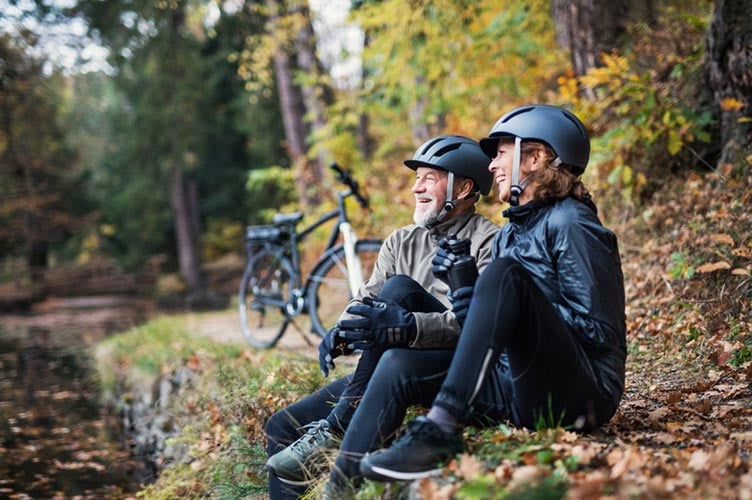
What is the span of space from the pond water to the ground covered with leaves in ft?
2.08

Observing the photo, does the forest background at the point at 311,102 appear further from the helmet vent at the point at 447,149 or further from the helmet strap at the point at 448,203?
the helmet strap at the point at 448,203

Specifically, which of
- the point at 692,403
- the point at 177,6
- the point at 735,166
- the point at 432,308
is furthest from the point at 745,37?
the point at 177,6

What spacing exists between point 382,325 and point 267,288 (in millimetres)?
5039

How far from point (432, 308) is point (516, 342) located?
0.65 meters

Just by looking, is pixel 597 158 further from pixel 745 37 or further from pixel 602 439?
pixel 602 439

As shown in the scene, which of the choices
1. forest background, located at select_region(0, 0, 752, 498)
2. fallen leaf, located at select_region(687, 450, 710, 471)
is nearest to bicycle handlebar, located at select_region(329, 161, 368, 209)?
forest background, located at select_region(0, 0, 752, 498)

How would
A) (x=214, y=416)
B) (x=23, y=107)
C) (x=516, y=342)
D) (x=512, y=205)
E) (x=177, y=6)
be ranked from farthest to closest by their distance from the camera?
1. (x=23, y=107)
2. (x=177, y=6)
3. (x=214, y=416)
4. (x=512, y=205)
5. (x=516, y=342)

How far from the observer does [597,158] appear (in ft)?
22.4

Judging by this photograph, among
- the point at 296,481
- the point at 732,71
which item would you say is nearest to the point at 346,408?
the point at 296,481

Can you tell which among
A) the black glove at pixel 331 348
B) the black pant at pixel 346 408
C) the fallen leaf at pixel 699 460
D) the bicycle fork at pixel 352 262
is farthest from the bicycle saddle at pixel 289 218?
the fallen leaf at pixel 699 460

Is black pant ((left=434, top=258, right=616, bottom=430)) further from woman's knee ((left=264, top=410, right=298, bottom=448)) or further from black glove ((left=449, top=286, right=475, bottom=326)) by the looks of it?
woman's knee ((left=264, top=410, right=298, bottom=448))

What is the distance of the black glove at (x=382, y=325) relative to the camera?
120 inches

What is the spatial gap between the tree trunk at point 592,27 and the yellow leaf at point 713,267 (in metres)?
3.03

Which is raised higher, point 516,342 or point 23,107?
point 23,107
